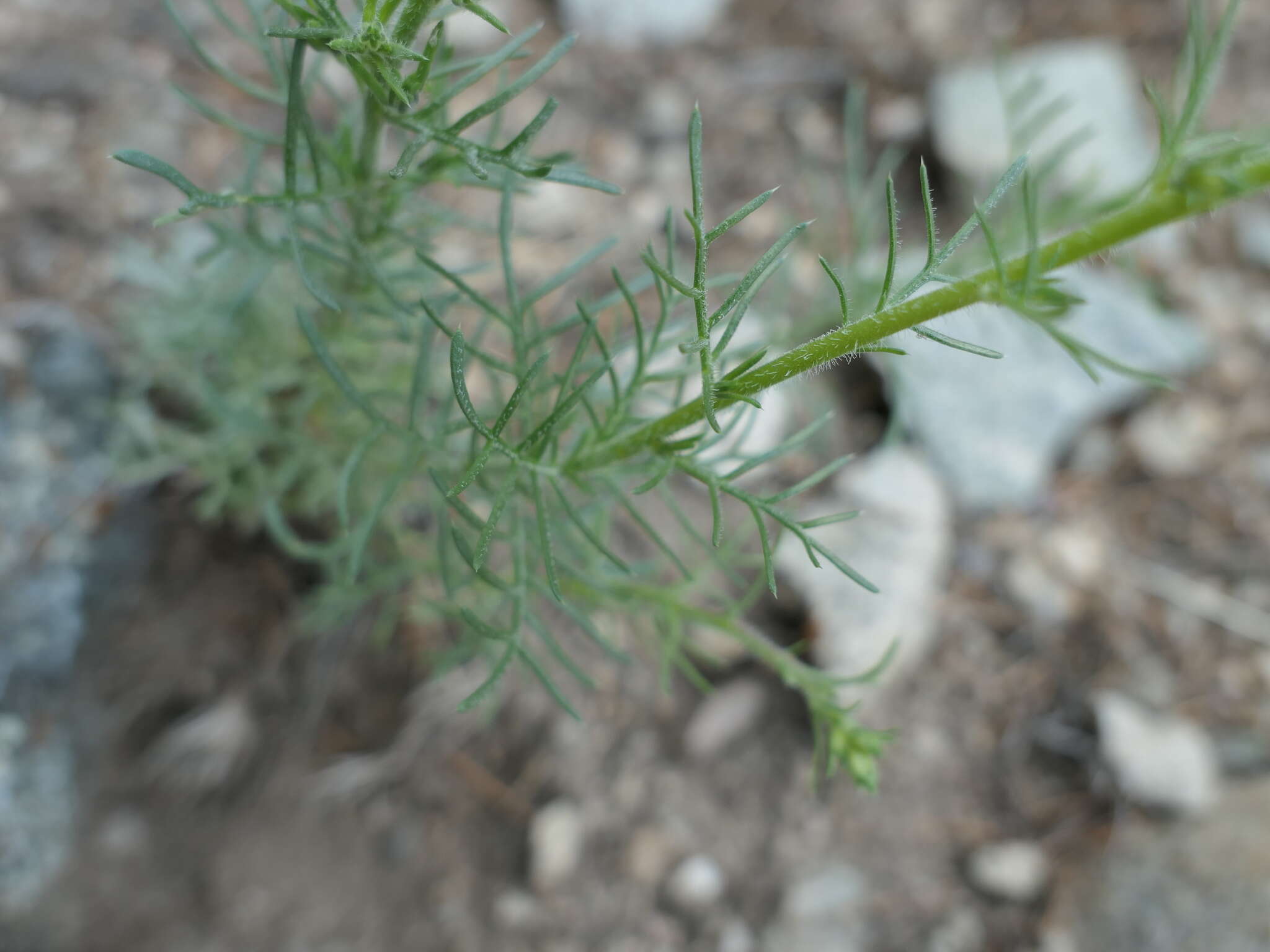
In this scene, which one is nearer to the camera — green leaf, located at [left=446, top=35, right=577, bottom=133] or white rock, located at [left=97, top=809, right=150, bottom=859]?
green leaf, located at [left=446, top=35, right=577, bottom=133]

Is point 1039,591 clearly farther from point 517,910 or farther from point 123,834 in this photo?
point 123,834

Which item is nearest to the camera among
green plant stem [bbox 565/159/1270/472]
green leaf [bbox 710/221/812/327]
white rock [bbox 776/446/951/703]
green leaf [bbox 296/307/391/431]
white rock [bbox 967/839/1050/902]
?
green plant stem [bbox 565/159/1270/472]

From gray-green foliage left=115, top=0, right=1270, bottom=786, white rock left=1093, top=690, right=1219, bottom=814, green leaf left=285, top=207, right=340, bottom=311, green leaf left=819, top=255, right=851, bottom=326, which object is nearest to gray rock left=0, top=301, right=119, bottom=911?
gray-green foliage left=115, top=0, right=1270, bottom=786

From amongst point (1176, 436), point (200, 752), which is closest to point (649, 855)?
point (200, 752)

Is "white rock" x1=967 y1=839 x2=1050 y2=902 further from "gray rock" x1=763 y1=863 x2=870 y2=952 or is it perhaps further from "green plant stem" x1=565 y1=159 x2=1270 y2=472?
"green plant stem" x1=565 y1=159 x2=1270 y2=472

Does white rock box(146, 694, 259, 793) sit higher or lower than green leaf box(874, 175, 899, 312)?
lower

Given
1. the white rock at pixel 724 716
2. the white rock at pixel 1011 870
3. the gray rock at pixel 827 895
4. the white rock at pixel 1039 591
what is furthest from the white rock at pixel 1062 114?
the gray rock at pixel 827 895

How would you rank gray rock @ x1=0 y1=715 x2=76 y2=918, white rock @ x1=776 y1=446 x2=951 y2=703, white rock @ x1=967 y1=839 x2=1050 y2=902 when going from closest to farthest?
gray rock @ x1=0 y1=715 x2=76 y2=918 < white rock @ x1=967 y1=839 x2=1050 y2=902 < white rock @ x1=776 y1=446 x2=951 y2=703
